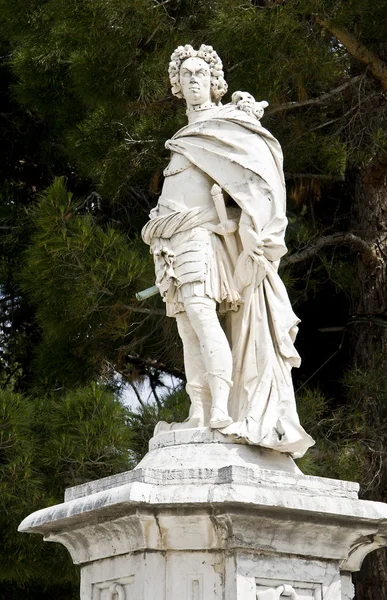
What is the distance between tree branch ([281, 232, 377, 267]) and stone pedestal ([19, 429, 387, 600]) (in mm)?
4620

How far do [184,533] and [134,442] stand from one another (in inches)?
157

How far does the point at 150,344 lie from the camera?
10094 mm

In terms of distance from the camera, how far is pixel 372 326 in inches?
399

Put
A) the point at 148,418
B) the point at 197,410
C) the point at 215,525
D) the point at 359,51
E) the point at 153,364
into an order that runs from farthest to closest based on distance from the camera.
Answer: the point at 153,364
the point at 359,51
the point at 148,418
the point at 197,410
the point at 215,525

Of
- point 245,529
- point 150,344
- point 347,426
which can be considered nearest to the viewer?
point 245,529

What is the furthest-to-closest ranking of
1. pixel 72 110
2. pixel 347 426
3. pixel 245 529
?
pixel 72 110 → pixel 347 426 → pixel 245 529

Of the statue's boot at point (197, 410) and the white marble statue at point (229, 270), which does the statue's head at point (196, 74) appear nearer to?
the white marble statue at point (229, 270)

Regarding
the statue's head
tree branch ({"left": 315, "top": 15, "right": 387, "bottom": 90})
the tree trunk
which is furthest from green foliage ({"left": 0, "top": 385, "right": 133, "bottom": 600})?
the statue's head

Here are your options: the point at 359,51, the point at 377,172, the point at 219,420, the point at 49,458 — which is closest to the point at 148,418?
the point at 49,458

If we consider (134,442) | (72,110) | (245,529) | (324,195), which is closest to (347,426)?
(134,442)

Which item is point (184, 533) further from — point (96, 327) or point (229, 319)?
point (96, 327)

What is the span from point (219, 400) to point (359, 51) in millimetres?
4690

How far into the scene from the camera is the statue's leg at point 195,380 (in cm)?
546

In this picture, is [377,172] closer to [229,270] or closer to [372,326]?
[372,326]
